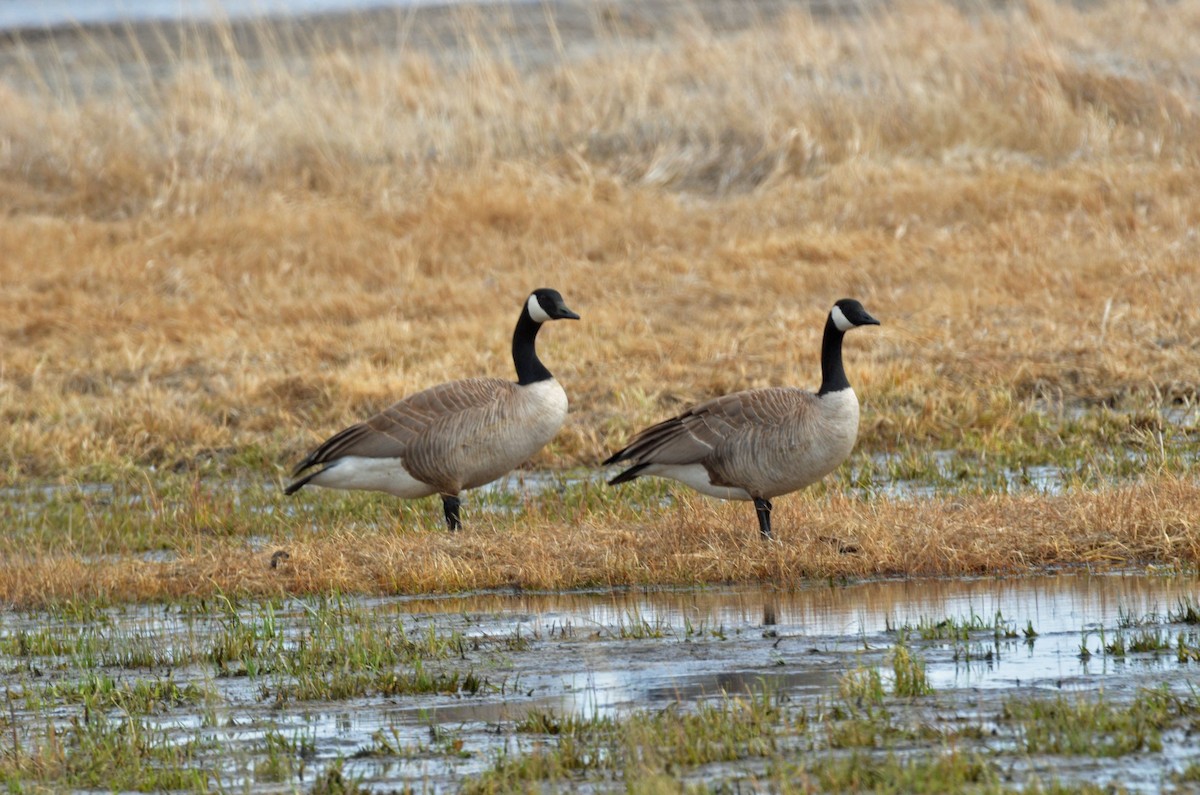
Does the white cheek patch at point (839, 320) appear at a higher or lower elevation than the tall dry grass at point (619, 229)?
lower

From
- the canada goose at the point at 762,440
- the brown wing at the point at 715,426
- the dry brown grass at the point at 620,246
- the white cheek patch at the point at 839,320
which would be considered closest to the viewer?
the canada goose at the point at 762,440

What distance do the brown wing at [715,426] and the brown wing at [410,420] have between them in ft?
3.82

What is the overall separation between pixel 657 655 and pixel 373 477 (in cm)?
390

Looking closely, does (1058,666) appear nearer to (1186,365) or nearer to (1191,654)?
(1191,654)

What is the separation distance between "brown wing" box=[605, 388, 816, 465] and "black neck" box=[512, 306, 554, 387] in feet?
3.62

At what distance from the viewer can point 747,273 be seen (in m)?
16.8

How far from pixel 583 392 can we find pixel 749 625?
6429mm

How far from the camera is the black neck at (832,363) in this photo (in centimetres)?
912

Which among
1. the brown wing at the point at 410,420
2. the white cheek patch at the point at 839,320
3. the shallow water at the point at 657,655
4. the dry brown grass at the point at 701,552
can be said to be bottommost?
the shallow water at the point at 657,655

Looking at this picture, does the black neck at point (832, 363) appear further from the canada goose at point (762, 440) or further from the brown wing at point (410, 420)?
the brown wing at point (410, 420)

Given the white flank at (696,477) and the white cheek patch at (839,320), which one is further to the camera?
the white cheek patch at (839,320)

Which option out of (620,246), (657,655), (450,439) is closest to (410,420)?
(450,439)

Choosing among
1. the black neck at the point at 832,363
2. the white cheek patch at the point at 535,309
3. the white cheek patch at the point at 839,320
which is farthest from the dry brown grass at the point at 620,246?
the white cheek patch at the point at 535,309

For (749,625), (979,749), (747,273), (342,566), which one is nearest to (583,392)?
(747,273)
